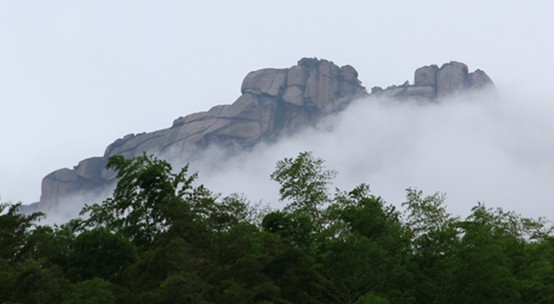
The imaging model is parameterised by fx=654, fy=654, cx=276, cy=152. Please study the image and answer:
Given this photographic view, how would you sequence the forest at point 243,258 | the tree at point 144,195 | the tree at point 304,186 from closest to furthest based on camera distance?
the forest at point 243,258 → the tree at point 144,195 → the tree at point 304,186

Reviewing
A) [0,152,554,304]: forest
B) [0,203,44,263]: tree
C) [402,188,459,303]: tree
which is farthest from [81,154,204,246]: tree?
[402,188,459,303]: tree

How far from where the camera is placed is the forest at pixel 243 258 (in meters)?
25.2

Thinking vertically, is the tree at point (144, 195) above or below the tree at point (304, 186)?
below

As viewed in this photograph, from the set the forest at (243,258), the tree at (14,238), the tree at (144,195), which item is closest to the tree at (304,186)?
the forest at (243,258)

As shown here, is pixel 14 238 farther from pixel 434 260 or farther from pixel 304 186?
pixel 434 260

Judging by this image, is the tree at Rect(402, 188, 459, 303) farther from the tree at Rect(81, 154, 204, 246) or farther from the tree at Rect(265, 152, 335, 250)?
the tree at Rect(81, 154, 204, 246)

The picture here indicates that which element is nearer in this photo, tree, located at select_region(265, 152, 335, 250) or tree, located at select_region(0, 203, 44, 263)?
tree, located at select_region(0, 203, 44, 263)

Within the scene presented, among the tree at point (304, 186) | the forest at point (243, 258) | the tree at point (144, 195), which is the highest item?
the tree at point (304, 186)

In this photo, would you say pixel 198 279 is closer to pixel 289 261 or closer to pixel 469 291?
pixel 289 261

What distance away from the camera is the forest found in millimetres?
25188

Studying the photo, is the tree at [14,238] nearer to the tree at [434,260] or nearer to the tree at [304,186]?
the tree at [304,186]

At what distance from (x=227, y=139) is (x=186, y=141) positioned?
487 inches

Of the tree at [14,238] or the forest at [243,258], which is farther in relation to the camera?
the tree at [14,238]

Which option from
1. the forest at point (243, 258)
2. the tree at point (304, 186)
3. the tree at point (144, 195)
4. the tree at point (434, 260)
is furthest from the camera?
the tree at point (304, 186)
